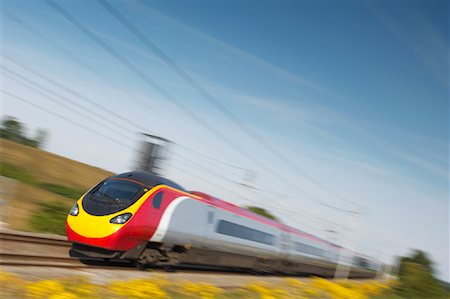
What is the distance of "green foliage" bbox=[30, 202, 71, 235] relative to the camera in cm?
1841

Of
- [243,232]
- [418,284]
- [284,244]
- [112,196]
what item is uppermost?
[112,196]

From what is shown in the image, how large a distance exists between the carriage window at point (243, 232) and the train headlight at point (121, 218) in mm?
5074

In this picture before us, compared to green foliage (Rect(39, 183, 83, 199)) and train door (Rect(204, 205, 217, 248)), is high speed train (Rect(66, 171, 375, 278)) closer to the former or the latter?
train door (Rect(204, 205, 217, 248))

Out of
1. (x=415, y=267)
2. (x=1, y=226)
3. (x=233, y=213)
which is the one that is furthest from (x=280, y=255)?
(x=1, y=226)

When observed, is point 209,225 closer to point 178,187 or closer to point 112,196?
point 178,187

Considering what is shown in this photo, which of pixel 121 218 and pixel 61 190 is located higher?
pixel 121 218

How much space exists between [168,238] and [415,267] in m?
18.2

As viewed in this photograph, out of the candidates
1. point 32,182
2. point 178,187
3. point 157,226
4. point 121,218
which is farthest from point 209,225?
point 32,182

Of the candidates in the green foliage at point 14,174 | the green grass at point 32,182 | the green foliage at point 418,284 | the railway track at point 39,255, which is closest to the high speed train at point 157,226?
the railway track at point 39,255

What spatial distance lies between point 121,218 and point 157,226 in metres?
1.34

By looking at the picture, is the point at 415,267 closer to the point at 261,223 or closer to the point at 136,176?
the point at 261,223

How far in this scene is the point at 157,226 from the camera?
43.7 feet

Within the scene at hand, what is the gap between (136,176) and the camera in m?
14.0

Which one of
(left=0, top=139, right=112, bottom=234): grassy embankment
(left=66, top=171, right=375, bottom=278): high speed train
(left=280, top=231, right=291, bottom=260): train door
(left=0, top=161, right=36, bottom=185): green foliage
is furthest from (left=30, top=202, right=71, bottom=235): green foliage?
(left=0, top=161, right=36, bottom=185): green foliage
